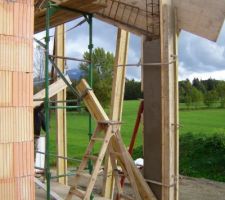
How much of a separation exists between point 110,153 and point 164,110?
3.12ft

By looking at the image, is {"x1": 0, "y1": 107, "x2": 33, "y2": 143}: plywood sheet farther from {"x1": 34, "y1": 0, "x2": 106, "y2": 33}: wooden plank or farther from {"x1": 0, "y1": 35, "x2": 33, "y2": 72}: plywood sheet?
{"x1": 34, "y1": 0, "x2": 106, "y2": 33}: wooden plank

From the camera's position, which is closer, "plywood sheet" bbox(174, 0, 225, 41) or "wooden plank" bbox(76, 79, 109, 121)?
"plywood sheet" bbox(174, 0, 225, 41)

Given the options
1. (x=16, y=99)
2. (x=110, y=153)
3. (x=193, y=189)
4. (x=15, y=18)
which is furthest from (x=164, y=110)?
(x=193, y=189)

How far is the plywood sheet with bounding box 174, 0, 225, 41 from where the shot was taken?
17.5 feet

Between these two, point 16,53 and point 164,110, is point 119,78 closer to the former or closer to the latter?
point 164,110

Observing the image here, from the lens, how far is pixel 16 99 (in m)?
3.62

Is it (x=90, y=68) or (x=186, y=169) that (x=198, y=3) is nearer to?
(x=90, y=68)

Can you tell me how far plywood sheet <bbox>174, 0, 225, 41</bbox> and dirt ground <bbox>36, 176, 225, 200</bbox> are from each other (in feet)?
11.5

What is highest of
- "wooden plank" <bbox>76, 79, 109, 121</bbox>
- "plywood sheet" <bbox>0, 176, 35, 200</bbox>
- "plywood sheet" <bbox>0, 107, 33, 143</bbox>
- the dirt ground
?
"wooden plank" <bbox>76, 79, 109, 121</bbox>

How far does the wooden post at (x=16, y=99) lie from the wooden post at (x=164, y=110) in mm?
2416

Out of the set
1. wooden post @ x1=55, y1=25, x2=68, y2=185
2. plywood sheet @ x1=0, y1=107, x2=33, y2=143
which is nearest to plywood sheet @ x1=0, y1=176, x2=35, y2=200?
plywood sheet @ x1=0, y1=107, x2=33, y2=143

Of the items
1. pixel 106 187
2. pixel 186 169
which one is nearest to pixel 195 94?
pixel 186 169

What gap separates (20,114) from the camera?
363 cm

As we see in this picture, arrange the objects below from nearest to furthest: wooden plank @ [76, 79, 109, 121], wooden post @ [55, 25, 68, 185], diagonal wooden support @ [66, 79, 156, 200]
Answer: diagonal wooden support @ [66, 79, 156, 200], wooden plank @ [76, 79, 109, 121], wooden post @ [55, 25, 68, 185]
